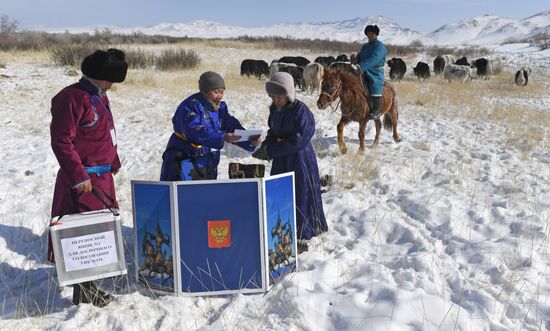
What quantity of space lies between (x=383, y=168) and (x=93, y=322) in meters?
4.57

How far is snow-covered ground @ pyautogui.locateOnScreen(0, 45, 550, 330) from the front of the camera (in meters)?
2.89

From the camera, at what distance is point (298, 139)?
11.7 feet

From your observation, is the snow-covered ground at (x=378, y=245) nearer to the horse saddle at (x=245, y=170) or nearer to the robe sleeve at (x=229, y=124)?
the horse saddle at (x=245, y=170)

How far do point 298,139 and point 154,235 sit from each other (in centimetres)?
134

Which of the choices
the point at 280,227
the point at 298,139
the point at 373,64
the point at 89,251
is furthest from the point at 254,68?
the point at 89,251

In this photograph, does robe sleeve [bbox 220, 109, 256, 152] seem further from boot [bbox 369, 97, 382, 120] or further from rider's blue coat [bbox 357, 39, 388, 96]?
boot [bbox 369, 97, 382, 120]

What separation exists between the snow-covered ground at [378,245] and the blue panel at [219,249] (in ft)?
0.47

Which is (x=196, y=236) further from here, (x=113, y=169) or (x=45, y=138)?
(x=45, y=138)

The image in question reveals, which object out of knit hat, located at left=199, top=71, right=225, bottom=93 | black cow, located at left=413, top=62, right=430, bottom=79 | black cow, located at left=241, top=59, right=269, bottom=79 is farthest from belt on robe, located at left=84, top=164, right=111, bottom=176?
black cow, located at left=413, top=62, right=430, bottom=79

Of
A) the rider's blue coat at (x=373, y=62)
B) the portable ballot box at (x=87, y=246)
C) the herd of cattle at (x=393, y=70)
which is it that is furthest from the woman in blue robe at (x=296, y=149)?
the herd of cattle at (x=393, y=70)

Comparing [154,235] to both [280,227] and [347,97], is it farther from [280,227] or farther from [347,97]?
[347,97]

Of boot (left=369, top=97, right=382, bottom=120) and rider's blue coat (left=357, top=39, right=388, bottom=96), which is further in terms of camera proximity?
boot (left=369, top=97, right=382, bottom=120)

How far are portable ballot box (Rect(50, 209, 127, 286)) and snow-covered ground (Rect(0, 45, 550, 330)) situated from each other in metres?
0.31

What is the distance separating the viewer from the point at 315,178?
390cm
